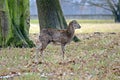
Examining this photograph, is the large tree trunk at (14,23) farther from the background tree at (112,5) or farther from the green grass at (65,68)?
the background tree at (112,5)

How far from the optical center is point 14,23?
50.8 feet

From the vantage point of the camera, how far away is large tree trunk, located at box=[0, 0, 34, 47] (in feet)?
48.1

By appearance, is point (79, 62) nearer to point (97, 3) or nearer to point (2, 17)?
point (2, 17)

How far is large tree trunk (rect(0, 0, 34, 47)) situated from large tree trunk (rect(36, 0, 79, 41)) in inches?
32.6

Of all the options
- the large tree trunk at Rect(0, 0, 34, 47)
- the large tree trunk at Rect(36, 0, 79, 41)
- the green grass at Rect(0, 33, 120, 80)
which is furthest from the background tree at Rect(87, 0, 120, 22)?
the green grass at Rect(0, 33, 120, 80)

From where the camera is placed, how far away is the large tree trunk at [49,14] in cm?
1691

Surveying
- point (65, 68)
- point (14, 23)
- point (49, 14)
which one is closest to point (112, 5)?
point (49, 14)

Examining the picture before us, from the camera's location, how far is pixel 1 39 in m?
14.7

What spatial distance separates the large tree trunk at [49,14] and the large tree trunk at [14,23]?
32.6 inches

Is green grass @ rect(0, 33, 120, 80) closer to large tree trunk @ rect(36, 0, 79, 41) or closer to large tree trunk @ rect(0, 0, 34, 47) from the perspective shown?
large tree trunk @ rect(0, 0, 34, 47)

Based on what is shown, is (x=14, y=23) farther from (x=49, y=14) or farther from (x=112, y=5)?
(x=112, y=5)

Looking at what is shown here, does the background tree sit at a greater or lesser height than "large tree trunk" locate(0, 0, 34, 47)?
lesser

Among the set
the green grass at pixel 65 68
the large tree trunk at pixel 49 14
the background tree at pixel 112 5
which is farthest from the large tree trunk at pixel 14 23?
the background tree at pixel 112 5

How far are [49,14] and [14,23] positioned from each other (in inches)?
79.8
